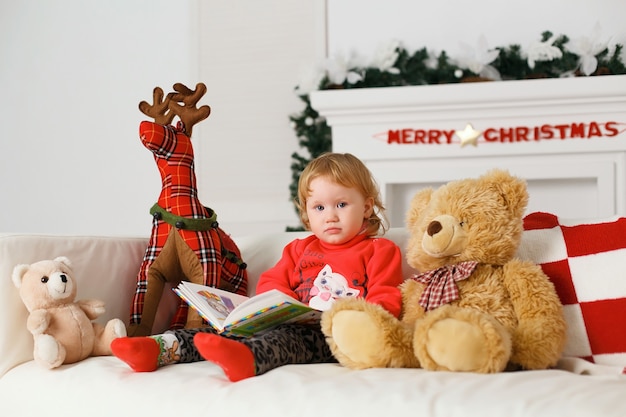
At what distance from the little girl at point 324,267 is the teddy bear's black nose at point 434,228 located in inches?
6.6

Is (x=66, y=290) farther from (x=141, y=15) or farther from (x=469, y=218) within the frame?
(x=141, y=15)

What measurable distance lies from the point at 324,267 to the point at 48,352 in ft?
2.06

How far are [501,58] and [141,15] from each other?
1.84 m

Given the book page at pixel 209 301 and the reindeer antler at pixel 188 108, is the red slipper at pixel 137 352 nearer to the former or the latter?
the book page at pixel 209 301

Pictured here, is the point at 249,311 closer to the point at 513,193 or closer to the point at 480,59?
the point at 513,193

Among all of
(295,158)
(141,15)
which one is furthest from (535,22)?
(141,15)

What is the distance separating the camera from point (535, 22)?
3607mm

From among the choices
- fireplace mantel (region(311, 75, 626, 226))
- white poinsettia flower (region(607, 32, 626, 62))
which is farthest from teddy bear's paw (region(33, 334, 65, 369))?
white poinsettia flower (region(607, 32, 626, 62))

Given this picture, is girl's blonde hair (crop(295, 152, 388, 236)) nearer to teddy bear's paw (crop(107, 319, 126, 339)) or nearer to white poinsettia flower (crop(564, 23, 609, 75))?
teddy bear's paw (crop(107, 319, 126, 339))

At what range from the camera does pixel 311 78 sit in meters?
3.57

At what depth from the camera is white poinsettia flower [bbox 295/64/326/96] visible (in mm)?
3551

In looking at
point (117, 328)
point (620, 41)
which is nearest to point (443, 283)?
point (117, 328)

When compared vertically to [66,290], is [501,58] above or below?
above

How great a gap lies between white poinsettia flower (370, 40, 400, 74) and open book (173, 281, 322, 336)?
80.0 inches
